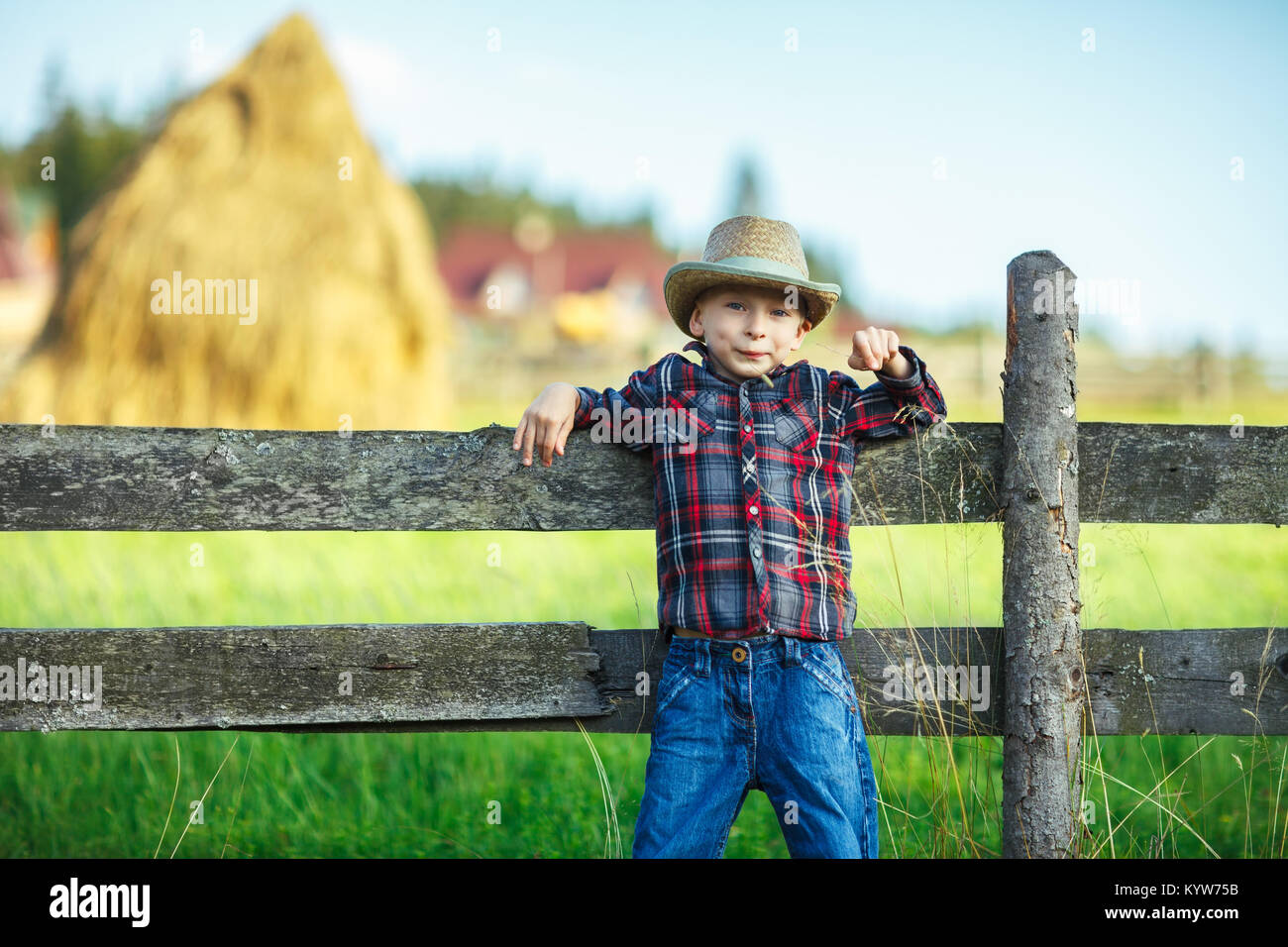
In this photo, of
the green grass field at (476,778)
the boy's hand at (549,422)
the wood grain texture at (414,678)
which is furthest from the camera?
the green grass field at (476,778)

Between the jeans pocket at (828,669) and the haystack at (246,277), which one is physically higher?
the haystack at (246,277)

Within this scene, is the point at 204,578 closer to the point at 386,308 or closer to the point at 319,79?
the point at 386,308

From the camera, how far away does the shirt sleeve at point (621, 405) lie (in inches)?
105

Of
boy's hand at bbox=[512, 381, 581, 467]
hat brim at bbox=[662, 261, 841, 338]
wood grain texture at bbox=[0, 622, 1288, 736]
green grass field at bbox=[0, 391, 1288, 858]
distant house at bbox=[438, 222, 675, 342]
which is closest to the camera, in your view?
hat brim at bbox=[662, 261, 841, 338]

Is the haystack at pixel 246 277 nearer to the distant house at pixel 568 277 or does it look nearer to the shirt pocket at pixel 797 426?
the shirt pocket at pixel 797 426

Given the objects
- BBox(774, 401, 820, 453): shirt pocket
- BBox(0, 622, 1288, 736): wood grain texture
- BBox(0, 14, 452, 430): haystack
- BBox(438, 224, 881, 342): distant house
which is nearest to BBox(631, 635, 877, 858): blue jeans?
BBox(0, 622, 1288, 736): wood grain texture

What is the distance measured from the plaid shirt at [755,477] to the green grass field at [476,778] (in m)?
0.26

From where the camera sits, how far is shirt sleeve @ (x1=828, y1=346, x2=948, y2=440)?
2.53 metres

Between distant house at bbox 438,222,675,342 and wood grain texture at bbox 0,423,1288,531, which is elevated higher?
distant house at bbox 438,222,675,342

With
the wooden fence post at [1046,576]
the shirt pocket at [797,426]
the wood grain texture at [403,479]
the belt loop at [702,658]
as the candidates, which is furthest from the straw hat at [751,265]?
the belt loop at [702,658]

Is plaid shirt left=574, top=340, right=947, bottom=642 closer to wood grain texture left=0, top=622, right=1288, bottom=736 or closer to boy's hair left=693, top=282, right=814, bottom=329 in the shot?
boy's hair left=693, top=282, right=814, bottom=329

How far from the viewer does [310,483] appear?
2713 mm

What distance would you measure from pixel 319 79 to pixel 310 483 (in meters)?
9.42
